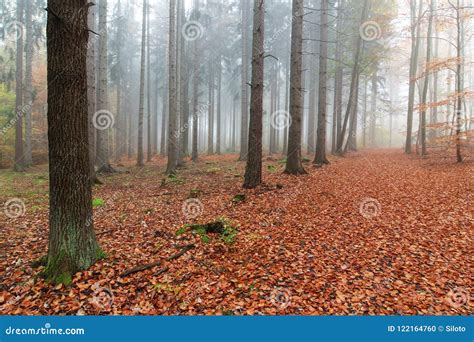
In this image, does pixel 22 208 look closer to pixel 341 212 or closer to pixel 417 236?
pixel 341 212

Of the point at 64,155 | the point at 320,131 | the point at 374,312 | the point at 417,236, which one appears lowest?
the point at 374,312

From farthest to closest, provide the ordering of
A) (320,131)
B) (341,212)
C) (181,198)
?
(320,131) < (181,198) < (341,212)

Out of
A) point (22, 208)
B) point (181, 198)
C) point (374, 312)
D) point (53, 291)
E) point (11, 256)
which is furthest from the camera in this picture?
point (181, 198)

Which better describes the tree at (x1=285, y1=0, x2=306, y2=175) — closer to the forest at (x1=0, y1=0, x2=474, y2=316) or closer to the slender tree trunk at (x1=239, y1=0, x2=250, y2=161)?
the forest at (x1=0, y1=0, x2=474, y2=316)

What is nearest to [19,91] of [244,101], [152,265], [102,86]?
[102,86]

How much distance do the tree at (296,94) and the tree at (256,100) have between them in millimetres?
2245

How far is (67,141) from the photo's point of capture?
4.14 m

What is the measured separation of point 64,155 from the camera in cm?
414

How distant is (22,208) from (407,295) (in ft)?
32.5

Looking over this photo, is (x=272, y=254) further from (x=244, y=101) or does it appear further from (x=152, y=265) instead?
Answer: (x=244, y=101)

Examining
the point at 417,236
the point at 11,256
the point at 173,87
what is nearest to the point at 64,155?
the point at 11,256

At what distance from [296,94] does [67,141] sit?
867 cm

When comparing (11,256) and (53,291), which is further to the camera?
(11,256)

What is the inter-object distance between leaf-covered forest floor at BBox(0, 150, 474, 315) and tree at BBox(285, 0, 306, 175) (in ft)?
5.79
